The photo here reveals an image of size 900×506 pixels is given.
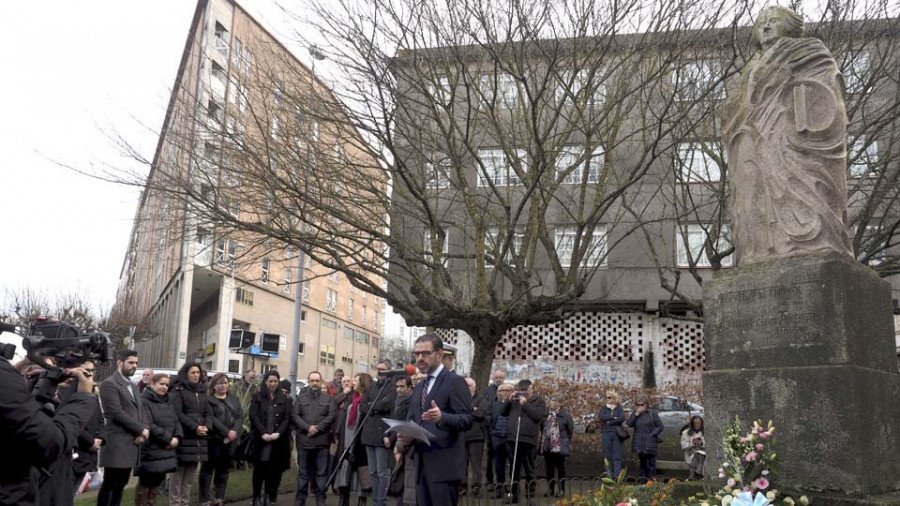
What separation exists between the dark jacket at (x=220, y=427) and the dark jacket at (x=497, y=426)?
165 inches

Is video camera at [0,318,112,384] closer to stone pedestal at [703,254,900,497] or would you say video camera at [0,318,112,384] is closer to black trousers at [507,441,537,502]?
stone pedestal at [703,254,900,497]

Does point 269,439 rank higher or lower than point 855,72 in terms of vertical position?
lower

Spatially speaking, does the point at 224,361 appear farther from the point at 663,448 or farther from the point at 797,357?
the point at 797,357

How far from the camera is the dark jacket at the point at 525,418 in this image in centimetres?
1208

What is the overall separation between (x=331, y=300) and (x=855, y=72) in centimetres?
5202

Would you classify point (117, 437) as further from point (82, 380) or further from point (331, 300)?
point (331, 300)

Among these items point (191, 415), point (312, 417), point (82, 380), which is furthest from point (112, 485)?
point (82, 380)

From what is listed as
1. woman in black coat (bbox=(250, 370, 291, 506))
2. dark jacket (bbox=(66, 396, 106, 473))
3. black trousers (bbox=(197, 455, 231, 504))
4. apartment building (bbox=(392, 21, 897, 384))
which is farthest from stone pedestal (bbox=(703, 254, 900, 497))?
black trousers (bbox=(197, 455, 231, 504))

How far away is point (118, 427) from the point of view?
831 cm

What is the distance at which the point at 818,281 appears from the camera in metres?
5.67

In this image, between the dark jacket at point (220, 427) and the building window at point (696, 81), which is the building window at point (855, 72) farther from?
the dark jacket at point (220, 427)

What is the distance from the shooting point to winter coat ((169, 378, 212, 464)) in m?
9.62

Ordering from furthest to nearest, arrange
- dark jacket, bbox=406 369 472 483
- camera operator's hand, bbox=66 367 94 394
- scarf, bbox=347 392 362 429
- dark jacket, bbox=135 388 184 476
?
scarf, bbox=347 392 362 429 → dark jacket, bbox=135 388 184 476 → dark jacket, bbox=406 369 472 483 → camera operator's hand, bbox=66 367 94 394

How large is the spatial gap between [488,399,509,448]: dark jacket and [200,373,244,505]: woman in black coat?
13.8 feet
